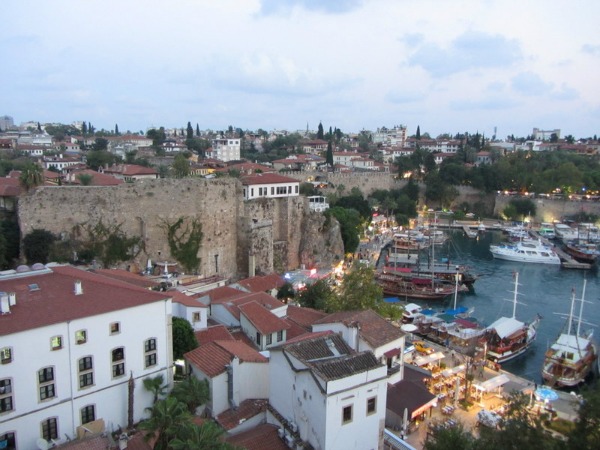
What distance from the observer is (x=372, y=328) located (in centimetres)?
1642

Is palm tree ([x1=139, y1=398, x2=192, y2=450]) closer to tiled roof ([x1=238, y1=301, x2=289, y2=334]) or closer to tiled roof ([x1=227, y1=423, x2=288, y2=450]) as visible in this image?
tiled roof ([x1=227, y1=423, x2=288, y2=450])

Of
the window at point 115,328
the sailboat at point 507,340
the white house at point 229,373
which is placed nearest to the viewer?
the window at point 115,328

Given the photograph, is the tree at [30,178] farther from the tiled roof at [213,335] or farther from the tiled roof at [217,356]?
the tiled roof at [217,356]

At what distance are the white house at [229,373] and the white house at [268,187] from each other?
2004cm

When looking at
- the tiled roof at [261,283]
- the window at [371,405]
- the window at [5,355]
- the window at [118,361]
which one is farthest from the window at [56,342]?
the tiled roof at [261,283]

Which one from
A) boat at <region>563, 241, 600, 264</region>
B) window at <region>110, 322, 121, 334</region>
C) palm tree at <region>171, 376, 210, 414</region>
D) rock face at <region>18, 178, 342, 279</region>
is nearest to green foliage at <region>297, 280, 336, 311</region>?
rock face at <region>18, 178, 342, 279</region>

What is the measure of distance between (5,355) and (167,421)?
3978 mm

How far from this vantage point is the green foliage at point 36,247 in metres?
24.6

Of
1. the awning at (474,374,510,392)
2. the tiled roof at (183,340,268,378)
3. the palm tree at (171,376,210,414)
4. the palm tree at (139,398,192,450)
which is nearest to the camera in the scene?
the palm tree at (139,398,192,450)

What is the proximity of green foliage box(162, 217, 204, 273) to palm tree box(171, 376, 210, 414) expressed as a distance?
53.8 feet

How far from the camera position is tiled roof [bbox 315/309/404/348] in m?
15.7

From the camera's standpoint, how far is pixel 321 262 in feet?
124

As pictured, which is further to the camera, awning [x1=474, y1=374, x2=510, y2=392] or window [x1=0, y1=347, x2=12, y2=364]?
awning [x1=474, y1=374, x2=510, y2=392]

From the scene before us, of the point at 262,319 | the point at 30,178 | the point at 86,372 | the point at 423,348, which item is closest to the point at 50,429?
the point at 86,372
